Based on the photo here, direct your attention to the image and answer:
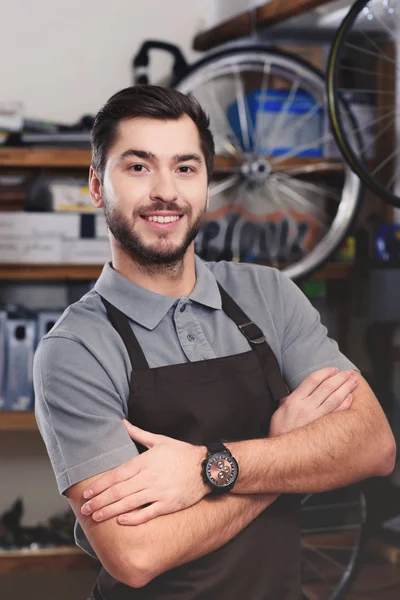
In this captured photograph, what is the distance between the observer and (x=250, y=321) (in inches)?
63.2

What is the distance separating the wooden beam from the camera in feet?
8.95

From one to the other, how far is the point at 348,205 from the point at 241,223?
1.28 feet

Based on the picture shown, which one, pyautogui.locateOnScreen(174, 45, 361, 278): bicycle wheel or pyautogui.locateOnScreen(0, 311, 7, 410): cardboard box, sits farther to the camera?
pyautogui.locateOnScreen(174, 45, 361, 278): bicycle wheel

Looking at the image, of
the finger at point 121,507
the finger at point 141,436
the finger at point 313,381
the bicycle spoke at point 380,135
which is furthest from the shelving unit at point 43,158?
the finger at point 121,507

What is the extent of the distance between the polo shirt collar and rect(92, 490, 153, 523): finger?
317 millimetres

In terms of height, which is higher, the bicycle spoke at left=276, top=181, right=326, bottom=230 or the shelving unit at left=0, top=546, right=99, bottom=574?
the bicycle spoke at left=276, top=181, right=326, bottom=230

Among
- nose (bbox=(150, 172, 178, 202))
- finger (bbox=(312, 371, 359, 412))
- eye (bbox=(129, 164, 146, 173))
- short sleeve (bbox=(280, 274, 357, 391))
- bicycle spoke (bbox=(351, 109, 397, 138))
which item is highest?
bicycle spoke (bbox=(351, 109, 397, 138))

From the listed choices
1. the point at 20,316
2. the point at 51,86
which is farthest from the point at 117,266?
the point at 51,86

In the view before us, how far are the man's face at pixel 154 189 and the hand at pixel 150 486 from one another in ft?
1.18

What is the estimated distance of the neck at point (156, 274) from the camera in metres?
1.58

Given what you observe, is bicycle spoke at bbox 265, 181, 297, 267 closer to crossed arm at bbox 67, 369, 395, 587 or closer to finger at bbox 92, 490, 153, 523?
crossed arm at bbox 67, 369, 395, 587

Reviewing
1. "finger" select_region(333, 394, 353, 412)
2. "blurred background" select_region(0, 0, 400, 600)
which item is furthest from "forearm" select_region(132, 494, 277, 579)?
"blurred background" select_region(0, 0, 400, 600)

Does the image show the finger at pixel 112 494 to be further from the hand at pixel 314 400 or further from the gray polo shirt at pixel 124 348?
the hand at pixel 314 400

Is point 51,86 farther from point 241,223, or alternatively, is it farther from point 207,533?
point 207,533
